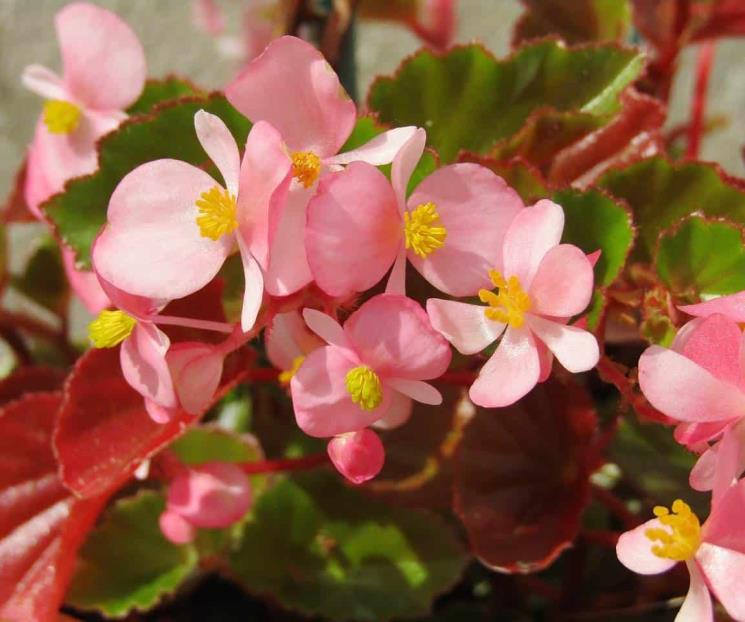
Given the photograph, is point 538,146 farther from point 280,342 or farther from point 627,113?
point 280,342

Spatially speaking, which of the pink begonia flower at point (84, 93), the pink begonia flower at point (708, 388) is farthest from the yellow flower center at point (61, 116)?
the pink begonia flower at point (708, 388)

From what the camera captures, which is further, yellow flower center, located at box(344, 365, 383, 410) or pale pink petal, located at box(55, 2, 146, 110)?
pale pink petal, located at box(55, 2, 146, 110)

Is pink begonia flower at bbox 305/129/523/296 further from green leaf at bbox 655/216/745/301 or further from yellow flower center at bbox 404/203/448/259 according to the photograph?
green leaf at bbox 655/216/745/301

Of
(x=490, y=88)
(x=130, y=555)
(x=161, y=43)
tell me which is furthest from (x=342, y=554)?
(x=161, y=43)

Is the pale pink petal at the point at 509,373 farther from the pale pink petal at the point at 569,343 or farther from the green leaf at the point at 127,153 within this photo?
the green leaf at the point at 127,153

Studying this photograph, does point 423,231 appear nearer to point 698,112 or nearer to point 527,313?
point 527,313

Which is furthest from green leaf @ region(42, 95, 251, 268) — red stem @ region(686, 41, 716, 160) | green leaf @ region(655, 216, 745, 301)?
red stem @ region(686, 41, 716, 160)
